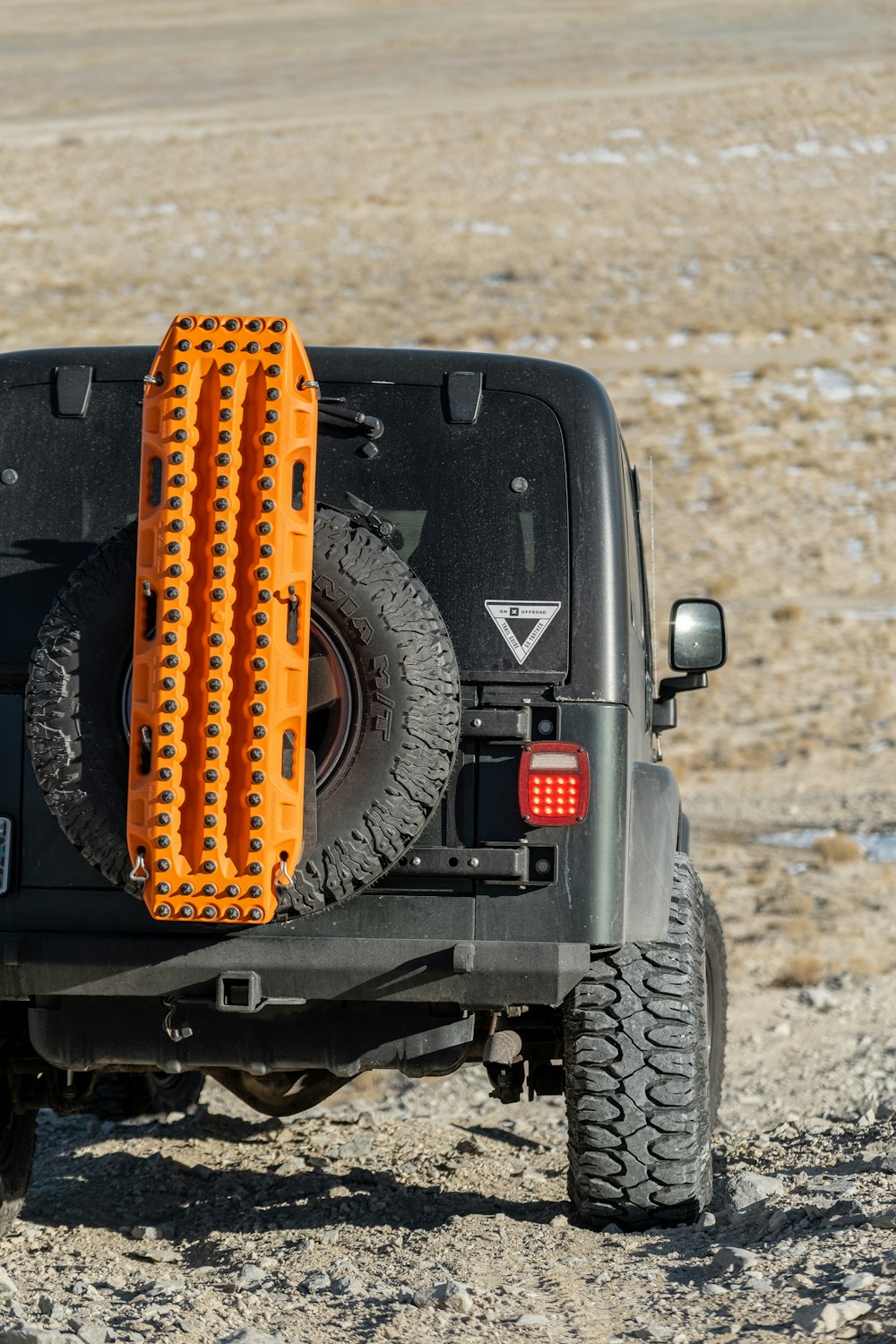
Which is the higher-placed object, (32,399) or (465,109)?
(465,109)

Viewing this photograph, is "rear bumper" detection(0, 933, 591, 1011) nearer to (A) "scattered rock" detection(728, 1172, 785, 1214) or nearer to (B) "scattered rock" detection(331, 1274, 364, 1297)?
(B) "scattered rock" detection(331, 1274, 364, 1297)

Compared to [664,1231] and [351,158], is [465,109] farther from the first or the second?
[664,1231]

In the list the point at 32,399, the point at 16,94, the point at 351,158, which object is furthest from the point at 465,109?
the point at 32,399

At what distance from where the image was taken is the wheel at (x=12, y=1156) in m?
4.87

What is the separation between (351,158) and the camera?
4191 cm

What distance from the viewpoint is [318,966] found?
405 centimetres

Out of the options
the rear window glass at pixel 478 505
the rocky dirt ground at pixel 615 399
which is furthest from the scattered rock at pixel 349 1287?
the rear window glass at pixel 478 505

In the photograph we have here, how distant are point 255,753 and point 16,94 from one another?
52213 mm

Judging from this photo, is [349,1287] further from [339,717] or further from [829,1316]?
[339,717]

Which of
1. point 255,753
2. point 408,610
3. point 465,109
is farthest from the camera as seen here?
point 465,109

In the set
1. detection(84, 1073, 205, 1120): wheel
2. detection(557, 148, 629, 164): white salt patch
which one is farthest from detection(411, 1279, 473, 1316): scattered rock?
detection(557, 148, 629, 164): white salt patch

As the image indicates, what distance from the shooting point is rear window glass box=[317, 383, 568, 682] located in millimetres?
4164

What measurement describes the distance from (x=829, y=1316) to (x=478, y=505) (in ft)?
6.94

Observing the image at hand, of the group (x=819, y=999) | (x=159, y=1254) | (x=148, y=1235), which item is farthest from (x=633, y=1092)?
(x=819, y=999)
